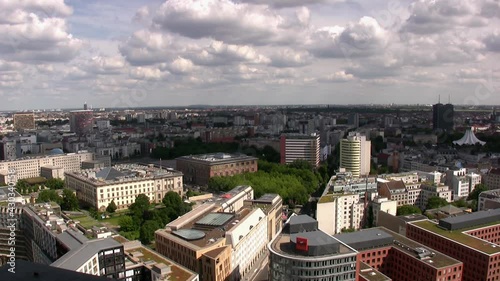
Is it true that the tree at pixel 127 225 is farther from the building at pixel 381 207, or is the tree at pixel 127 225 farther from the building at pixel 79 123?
the building at pixel 79 123

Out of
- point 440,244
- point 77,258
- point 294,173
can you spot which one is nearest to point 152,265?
point 77,258

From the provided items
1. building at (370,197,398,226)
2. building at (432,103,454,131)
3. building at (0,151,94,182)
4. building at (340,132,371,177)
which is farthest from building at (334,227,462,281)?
building at (432,103,454,131)

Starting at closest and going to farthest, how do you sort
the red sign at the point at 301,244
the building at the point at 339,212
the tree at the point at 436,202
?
the red sign at the point at 301,244
the building at the point at 339,212
the tree at the point at 436,202

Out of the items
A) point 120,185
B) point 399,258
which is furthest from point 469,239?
point 120,185

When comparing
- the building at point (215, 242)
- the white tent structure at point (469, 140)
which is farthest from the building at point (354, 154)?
the white tent structure at point (469, 140)

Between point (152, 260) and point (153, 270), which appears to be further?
point (152, 260)

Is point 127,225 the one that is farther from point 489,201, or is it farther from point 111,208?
point 489,201
